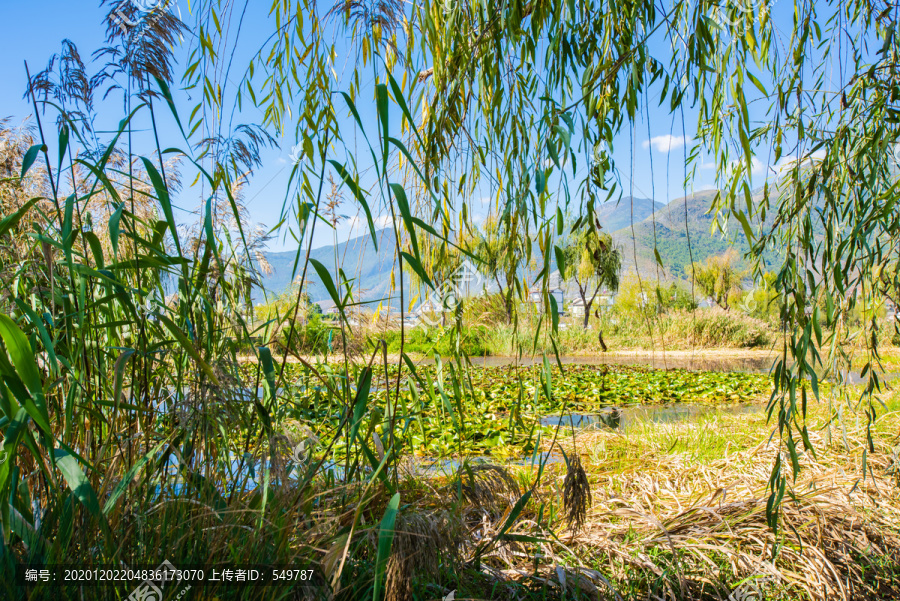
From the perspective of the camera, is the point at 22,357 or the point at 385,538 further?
the point at 385,538

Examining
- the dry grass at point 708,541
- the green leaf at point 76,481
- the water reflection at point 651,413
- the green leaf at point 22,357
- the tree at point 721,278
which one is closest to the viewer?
the green leaf at point 22,357

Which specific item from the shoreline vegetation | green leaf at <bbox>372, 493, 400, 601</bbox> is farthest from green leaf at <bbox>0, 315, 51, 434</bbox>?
green leaf at <bbox>372, 493, 400, 601</bbox>

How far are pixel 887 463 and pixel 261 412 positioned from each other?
2960 mm

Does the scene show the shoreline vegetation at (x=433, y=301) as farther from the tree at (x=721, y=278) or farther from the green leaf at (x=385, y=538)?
the tree at (x=721, y=278)

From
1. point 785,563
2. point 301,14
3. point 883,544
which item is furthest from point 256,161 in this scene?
point 883,544

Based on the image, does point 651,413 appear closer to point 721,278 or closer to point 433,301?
point 433,301

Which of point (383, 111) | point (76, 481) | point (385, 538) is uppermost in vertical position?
point (383, 111)

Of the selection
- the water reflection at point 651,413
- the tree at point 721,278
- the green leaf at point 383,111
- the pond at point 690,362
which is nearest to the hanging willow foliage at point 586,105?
the green leaf at point 383,111

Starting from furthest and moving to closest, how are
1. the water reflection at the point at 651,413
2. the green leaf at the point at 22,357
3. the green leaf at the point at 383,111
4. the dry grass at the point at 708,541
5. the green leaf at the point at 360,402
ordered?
1. the water reflection at the point at 651,413
2. the dry grass at the point at 708,541
3. the green leaf at the point at 360,402
4. the green leaf at the point at 383,111
5. the green leaf at the point at 22,357

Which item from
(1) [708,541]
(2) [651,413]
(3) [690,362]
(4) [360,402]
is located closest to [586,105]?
(4) [360,402]

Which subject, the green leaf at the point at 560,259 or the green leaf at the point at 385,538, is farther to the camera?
the green leaf at the point at 560,259

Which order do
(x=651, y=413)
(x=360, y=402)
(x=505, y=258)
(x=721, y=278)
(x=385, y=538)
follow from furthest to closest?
(x=721, y=278)
(x=651, y=413)
(x=505, y=258)
(x=360, y=402)
(x=385, y=538)

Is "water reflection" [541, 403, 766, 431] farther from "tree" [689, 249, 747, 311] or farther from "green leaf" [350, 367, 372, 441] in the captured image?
"tree" [689, 249, 747, 311]

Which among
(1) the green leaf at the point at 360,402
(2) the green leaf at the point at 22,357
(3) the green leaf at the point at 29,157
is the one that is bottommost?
(1) the green leaf at the point at 360,402
